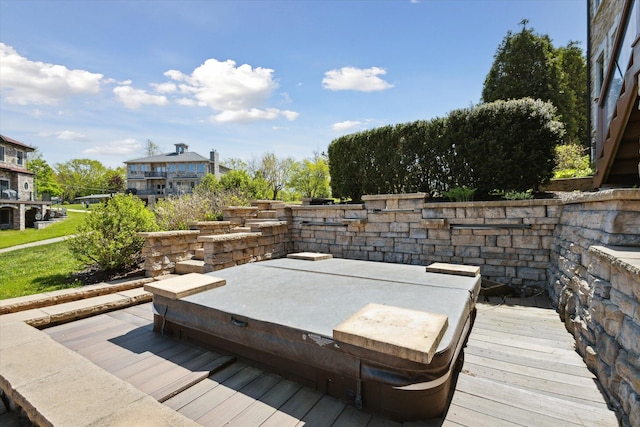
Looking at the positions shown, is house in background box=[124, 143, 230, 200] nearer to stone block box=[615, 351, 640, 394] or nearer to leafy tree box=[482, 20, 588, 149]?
leafy tree box=[482, 20, 588, 149]

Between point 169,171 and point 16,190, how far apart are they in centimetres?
1444

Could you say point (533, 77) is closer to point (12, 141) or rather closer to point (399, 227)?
point (399, 227)

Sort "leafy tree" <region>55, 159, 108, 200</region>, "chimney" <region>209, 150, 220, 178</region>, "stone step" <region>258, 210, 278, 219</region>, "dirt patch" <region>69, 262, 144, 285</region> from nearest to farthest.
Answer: "dirt patch" <region>69, 262, 144, 285</region> → "stone step" <region>258, 210, 278, 219</region> → "chimney" <region>209, 150, 220, 178</region> → "leafy tree" <region>55, 159, 108, 200</region>

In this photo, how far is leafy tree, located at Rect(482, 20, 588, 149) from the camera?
13.4m

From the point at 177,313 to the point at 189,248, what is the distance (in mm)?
2612

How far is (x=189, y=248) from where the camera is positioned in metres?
4.63

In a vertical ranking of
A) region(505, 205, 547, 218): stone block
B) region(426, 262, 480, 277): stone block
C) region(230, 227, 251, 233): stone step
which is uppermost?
region(505, 205, 547, 218): stone block

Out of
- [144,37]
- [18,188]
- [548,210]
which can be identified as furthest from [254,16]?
[18,188]

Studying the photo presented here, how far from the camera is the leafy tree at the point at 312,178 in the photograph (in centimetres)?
1780

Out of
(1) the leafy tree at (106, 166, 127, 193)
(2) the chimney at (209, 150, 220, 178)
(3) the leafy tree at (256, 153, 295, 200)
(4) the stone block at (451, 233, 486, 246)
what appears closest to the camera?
(4) the stone block at (451, 233, 486, 246)

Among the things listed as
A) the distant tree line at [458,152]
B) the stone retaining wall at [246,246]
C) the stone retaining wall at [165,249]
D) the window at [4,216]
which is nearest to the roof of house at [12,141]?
the window at [4,216]

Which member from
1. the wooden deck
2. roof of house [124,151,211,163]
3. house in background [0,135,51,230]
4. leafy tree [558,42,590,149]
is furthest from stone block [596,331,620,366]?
roof of house [124,151,211,163]

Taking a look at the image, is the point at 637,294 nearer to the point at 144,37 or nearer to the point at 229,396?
the point at 229,396

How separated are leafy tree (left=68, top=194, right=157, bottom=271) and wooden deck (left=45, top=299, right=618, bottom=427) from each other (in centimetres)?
181
